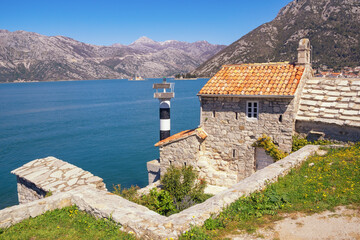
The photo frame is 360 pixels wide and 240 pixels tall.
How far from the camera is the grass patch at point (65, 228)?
5.81m

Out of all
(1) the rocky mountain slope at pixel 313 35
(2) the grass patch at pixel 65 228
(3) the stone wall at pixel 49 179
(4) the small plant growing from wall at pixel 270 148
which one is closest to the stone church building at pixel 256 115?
(4) the small plant growing from wall at pixel 270 148

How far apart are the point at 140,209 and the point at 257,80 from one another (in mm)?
9580

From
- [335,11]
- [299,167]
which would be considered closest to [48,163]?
[299,167]

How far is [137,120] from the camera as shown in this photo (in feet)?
156

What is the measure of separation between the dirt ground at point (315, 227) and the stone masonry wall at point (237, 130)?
6.80m

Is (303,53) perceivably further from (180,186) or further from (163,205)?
(163,205)

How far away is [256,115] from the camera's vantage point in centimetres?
1330

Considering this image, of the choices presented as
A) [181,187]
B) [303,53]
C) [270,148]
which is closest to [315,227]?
[181,187]

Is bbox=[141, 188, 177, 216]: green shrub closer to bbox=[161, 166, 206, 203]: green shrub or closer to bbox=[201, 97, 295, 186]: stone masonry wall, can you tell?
bbox=[161, 166, 206, 203]: green shrub

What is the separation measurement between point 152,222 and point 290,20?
6107 inches

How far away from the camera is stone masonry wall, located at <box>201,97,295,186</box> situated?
41.6ft

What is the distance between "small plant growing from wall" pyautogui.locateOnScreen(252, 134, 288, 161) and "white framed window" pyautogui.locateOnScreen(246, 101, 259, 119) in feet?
3.57

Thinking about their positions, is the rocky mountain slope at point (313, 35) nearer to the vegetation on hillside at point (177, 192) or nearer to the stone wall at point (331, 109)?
the stone wall at point (331, 109)

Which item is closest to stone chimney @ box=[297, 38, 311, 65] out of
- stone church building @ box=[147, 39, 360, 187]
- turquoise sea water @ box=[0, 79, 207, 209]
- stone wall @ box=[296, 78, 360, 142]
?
stone church building @ box=[147, 39, 360, 187]
